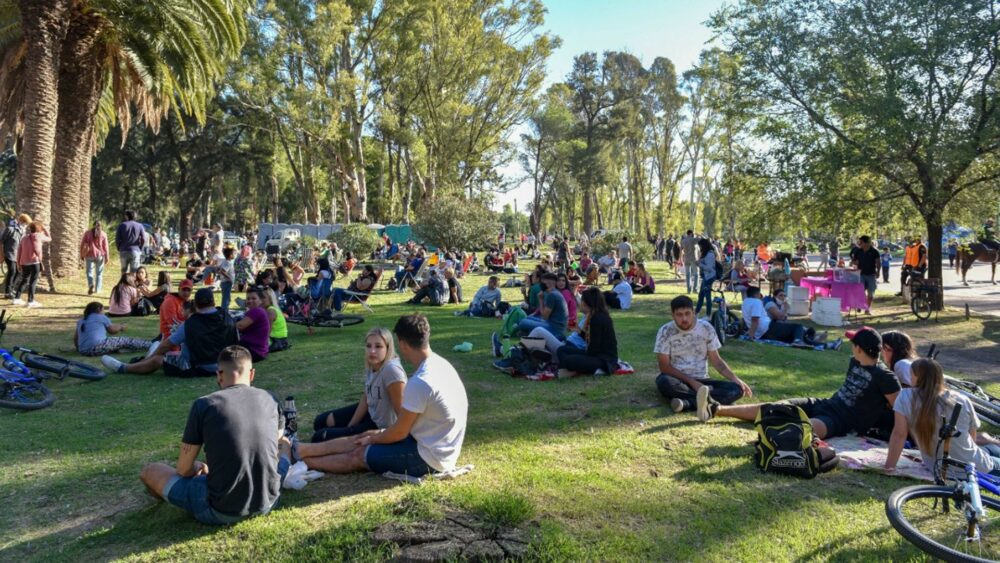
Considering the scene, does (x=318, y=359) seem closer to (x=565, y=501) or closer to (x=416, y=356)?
(x=416, y=356)

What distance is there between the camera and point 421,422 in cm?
449

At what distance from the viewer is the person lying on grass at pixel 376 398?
15.6 feet

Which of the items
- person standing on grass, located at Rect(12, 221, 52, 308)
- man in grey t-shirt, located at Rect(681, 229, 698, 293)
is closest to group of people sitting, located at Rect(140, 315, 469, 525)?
person standing on grass, located at Rect(12, 221, 52, 308)

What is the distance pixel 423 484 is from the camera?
4465mm

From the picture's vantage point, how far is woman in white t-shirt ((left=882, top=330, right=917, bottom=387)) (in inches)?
227

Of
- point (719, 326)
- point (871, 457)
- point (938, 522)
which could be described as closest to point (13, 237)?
point (719, 326)

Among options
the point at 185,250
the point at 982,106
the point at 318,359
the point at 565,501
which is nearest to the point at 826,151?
the point at 982,106

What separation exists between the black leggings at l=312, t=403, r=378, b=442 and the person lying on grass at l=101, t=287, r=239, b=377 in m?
3.11

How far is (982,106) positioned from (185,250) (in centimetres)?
3185

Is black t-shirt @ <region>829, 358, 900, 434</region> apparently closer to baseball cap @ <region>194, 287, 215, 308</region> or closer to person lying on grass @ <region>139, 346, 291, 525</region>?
person lying on grass @ <region>139, 346, 291, 525</region>

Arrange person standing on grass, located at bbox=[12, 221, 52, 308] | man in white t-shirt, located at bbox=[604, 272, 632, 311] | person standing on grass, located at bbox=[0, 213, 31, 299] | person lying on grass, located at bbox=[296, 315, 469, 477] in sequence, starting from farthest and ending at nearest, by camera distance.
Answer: man in white t-shirt, located at bbox=[604, 272, 632, 311]
person standing on grass, located at bbox=[0, 213, 31, 299]
person standing on grass, located at bbox=[12, 221, 52, 308]
person lying on grass, located at bbox=[296, 315, 469, 477]

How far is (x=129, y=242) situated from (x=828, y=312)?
15.8m

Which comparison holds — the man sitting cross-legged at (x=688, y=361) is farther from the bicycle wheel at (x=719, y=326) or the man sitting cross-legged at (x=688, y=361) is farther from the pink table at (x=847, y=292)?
the pink table at (x=847, y=292)

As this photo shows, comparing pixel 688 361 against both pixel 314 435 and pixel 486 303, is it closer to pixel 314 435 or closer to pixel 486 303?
pixel 314 435
